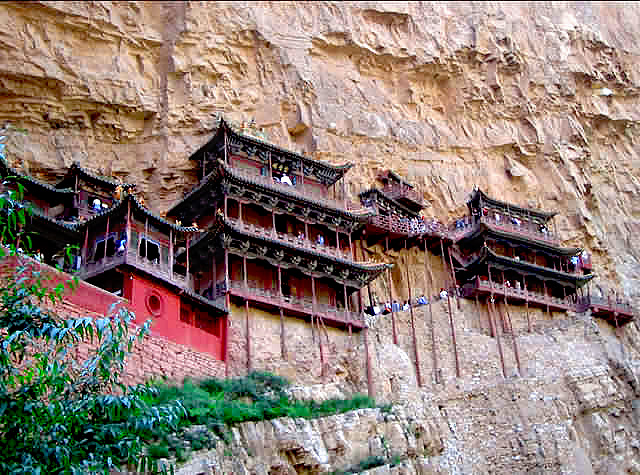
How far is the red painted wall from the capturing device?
24812 millimetres

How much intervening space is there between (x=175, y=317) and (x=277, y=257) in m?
7.09

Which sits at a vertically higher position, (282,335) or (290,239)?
(290,239)

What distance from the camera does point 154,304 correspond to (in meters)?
25.5

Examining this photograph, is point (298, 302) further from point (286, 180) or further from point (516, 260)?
point (516, 260)

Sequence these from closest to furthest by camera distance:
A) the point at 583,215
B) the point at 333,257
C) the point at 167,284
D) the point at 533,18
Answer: the point at 167,284 < the point at 333,257 < the point at 583,215 < the point at 533,18

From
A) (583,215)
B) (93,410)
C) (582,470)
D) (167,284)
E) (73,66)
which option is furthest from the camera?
(583,215)

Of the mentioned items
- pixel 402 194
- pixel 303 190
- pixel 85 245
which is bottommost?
pixel 85 245

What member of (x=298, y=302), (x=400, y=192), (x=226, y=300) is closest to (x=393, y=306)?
(x=298, y=302)

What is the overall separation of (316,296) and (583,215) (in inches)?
779

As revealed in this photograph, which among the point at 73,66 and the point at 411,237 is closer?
the point at 73,66

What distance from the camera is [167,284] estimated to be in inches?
1029

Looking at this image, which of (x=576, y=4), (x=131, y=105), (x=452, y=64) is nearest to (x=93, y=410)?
(x=131, y=105)

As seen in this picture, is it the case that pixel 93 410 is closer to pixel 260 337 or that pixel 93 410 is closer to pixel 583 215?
pixel 260 337

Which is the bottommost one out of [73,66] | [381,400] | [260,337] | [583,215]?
[381,400]
